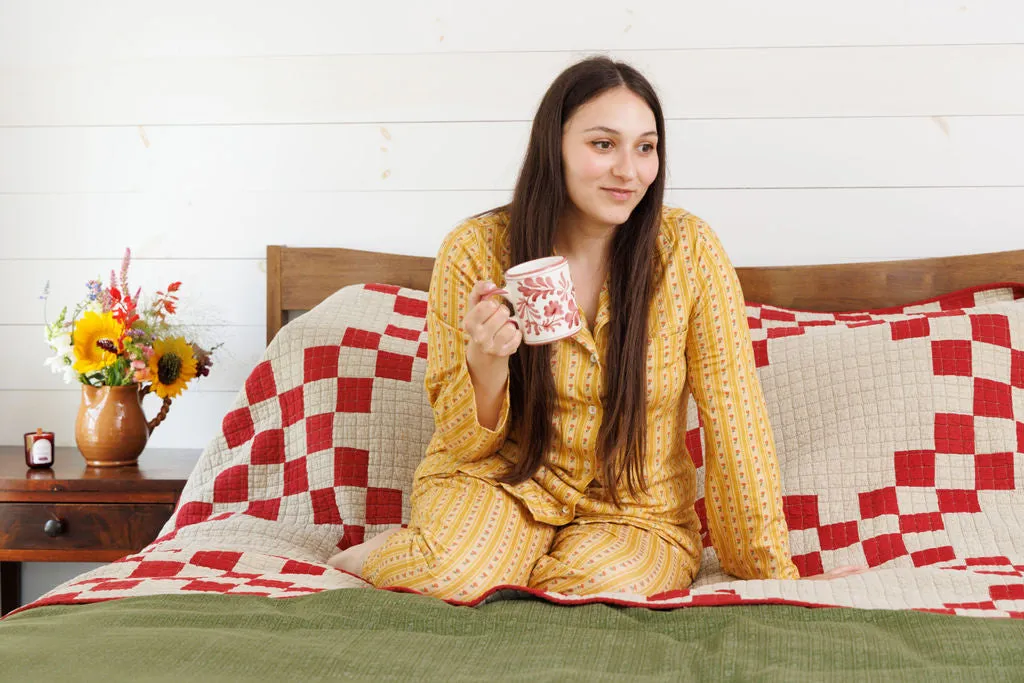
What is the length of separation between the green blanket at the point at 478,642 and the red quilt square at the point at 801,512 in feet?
1.66

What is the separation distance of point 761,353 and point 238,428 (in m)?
0.97

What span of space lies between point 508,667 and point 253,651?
0.25 meters

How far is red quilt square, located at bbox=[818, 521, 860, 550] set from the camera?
A: 5.14ft

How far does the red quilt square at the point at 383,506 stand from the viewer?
1711mm

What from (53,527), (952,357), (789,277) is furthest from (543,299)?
(53,527)

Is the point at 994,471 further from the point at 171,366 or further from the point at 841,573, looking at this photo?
the point at 171,366

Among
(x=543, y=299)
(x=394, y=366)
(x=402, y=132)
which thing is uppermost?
(x=402, y=132)

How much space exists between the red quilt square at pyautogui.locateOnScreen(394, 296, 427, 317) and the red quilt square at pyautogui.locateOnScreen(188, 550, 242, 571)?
65 cm

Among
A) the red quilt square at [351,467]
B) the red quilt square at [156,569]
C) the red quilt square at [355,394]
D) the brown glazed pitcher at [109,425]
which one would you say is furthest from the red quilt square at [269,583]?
the brown glazed pitcher at [109,425]

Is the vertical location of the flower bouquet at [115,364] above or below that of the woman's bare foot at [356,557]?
above

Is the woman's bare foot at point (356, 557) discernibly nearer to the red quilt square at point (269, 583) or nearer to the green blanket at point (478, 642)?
the red quilt square at point (269, 583)

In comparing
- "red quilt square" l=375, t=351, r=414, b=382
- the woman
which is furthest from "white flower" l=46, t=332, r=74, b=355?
the woman

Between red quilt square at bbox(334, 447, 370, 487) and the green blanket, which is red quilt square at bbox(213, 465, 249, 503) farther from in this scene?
the green blanket

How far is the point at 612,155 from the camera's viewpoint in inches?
56.9
